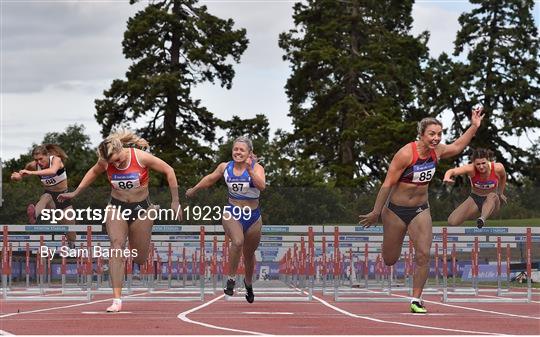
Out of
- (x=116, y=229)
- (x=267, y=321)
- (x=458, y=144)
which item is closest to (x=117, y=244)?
(x=116, y=229)

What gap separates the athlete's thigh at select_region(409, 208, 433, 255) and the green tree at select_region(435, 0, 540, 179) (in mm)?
50418

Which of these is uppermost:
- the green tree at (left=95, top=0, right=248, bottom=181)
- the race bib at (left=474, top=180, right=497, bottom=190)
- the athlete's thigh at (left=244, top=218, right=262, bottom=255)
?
the green tree at (left=95, top=0, right=248, bottom=181)

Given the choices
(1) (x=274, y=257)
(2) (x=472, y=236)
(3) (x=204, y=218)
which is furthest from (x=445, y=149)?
(1) (x=274, y=257)

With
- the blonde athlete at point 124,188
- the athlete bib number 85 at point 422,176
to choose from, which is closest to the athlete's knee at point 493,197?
the athlete bib number 85 at point 422,176

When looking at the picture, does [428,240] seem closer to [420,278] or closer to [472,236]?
[420,278]

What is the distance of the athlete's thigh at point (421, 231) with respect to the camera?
1377cm

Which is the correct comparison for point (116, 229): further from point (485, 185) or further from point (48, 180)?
point (485, 185)

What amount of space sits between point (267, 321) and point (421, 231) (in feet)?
8.51

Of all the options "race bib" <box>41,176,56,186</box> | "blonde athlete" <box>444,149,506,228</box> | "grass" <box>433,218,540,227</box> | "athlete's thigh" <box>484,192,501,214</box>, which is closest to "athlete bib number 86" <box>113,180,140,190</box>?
"race bib" <box>41,176,56,186</box>

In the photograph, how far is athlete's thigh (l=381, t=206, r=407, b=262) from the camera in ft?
45.8

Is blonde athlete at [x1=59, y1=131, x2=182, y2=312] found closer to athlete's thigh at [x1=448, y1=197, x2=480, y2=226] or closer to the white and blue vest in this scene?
the white and blue vest

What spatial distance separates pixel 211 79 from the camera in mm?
61312

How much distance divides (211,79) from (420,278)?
4810cm

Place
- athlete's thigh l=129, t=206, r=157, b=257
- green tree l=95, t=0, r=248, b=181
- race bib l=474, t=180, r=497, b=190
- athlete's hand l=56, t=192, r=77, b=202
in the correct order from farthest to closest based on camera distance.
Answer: green tree l=95, t=0, r=248, b=181
race bib l=474, t=180, r=497, b=190
athlete's hand l=56, t=192, r=77, b=202
athlete's thigh l=129, t=206, r=157, b=257
